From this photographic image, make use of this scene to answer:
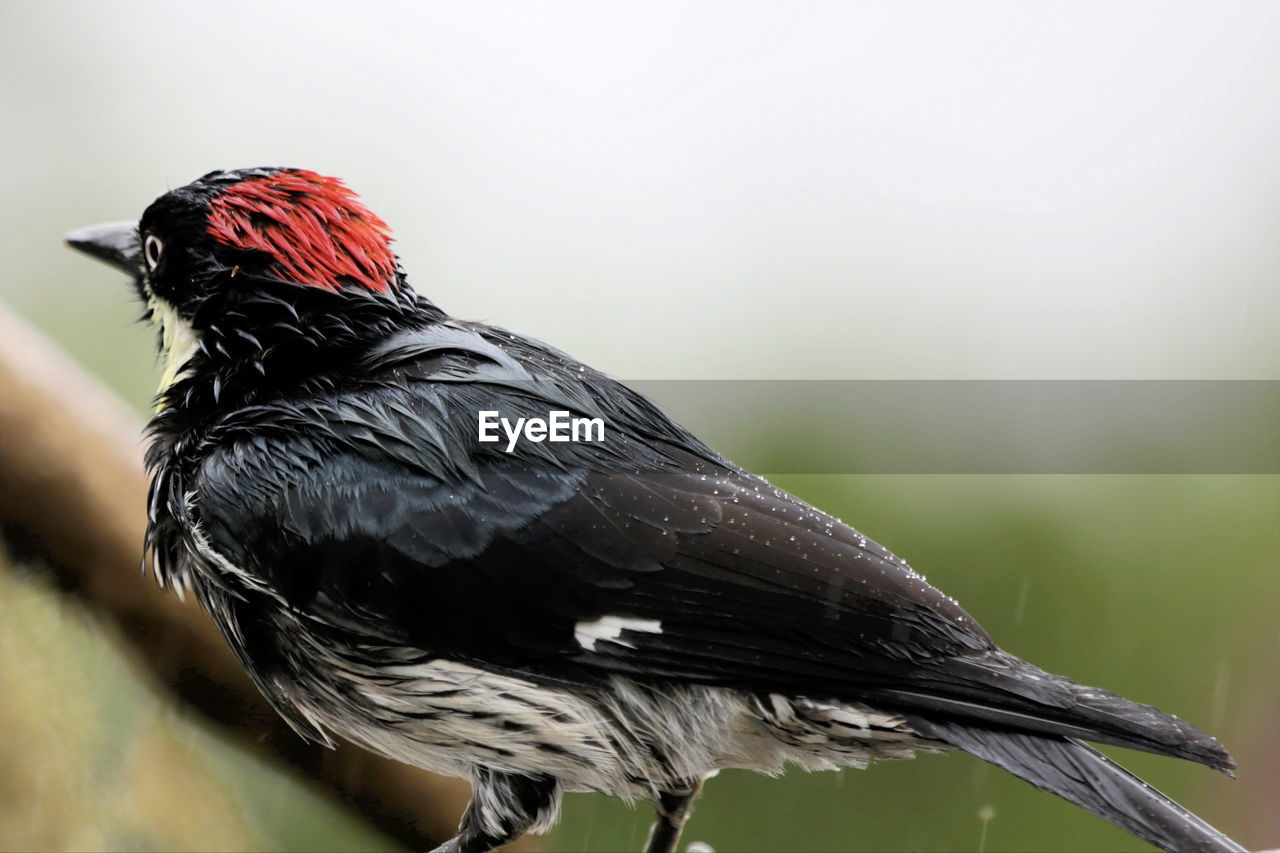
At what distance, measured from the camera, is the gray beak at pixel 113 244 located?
5.41ft

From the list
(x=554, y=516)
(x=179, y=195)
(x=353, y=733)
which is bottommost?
(x=353, y=733)

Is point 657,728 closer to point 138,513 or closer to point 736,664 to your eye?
point 736,664

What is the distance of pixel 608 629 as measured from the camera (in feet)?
4.42

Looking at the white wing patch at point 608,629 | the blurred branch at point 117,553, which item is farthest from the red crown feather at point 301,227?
the white wing patch at point 608,629

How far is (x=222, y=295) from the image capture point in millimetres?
1542

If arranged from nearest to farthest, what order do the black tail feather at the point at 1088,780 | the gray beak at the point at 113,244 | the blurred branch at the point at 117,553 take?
the black tail feather at the point at 1088,780, the gray beak at the point at 113,244, the blurred branch at the point at 117,553

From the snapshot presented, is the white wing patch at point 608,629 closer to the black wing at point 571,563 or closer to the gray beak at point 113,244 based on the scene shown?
the black wing at point 571,563

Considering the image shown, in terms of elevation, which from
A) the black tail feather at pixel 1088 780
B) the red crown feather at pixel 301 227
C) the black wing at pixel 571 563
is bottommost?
the black tail feather at pixel 1088 780

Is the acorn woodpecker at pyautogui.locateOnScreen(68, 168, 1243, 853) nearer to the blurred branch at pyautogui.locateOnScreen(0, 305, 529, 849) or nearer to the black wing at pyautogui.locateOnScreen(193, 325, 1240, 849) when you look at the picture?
the black wing at pyautogui.locateOnScreen(193, 325, 1240, 849)

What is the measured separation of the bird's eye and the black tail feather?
4.11 feet

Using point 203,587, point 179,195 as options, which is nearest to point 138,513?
point 203,587

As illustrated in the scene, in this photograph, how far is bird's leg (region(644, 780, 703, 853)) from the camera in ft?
5.67

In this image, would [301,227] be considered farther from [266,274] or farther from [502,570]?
[502,570]

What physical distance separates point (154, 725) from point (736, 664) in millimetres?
1317
